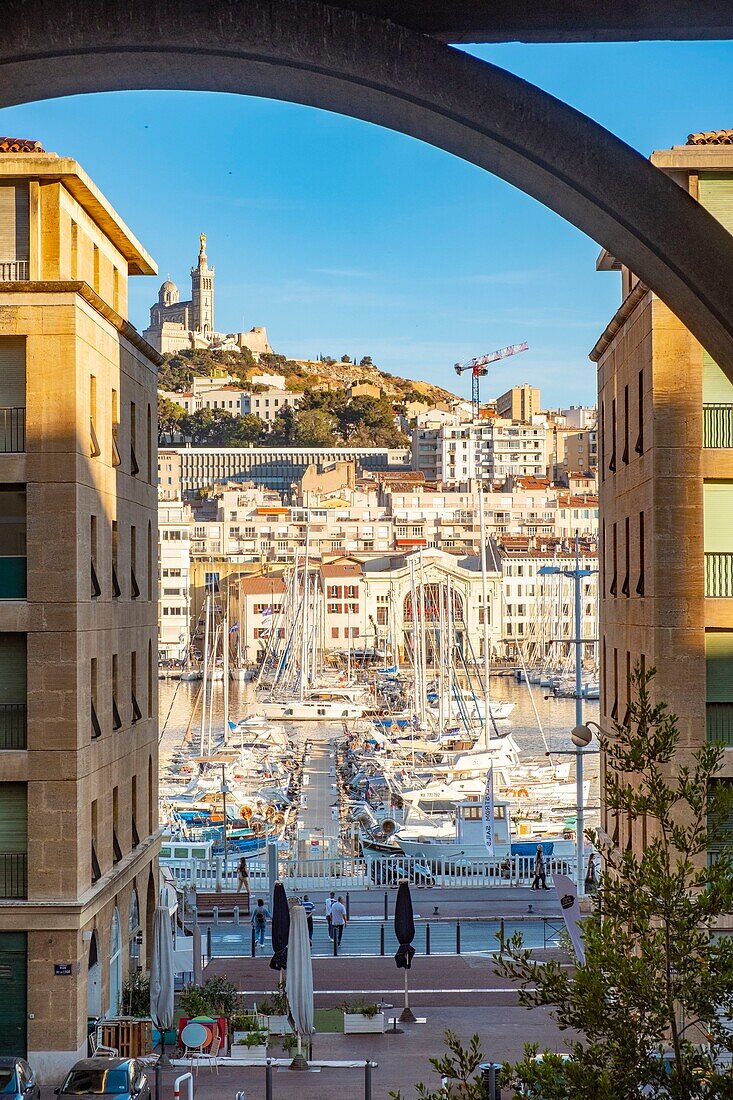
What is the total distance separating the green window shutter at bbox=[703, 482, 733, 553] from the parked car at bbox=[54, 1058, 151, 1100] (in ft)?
24.5

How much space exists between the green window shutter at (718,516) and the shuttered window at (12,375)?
7123 millimetres

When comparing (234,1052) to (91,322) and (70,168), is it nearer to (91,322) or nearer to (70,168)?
(91,322)

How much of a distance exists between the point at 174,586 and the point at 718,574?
396 ft

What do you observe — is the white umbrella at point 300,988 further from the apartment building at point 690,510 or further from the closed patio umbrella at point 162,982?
the apartment building at point 690,510

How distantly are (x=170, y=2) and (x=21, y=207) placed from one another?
12022 millimetres

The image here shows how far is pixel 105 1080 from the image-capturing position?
12820mm

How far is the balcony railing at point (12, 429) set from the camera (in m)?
14.6

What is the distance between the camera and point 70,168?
584 inches

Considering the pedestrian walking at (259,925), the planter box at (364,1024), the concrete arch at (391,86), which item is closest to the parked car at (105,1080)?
the planter box at (364,1024)

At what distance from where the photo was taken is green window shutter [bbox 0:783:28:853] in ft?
47.3

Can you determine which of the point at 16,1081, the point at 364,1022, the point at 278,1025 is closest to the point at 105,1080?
the point at 16,1081

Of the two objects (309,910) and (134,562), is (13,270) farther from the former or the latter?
(309,910)

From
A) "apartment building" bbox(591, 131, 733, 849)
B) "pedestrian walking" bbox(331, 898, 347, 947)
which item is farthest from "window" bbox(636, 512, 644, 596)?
"pedestrian walking" bbox(331, 898, 347, 947)

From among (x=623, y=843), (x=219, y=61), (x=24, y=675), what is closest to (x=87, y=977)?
(x=24, y=675)
